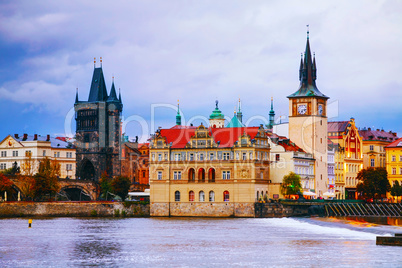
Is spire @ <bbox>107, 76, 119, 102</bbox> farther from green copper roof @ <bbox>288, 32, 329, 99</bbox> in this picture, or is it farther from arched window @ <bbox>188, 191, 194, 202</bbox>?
arched window @ <bbox>188, 191, 194, 202</bbox>

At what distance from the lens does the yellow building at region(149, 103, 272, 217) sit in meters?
108

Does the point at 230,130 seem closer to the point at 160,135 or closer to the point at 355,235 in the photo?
the point at 160,135

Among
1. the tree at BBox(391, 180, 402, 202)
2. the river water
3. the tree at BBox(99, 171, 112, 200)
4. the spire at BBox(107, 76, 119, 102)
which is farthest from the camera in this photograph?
the spire at BBox(107, 76, 119, 102)

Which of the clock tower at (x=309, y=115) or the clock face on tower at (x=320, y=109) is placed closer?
the clock tower at (x=309, y=115)

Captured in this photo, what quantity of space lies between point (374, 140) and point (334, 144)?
55.4 ft

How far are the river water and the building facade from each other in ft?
179

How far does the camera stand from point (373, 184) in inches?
5089

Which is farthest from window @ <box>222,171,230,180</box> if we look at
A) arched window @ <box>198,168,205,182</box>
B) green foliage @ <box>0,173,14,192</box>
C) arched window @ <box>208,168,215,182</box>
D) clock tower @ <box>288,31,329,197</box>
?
green foliage @ <box>0,173,14,192</box>

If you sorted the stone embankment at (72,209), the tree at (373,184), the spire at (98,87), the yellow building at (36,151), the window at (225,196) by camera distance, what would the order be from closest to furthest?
the window at (225,196) → the stone embankment at (72,209) → the tree at (373,184) → the yellow building at (36,151) → the spire at (98,87)

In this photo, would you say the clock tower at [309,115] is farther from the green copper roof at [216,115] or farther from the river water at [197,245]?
the green copper roof at [216,115]

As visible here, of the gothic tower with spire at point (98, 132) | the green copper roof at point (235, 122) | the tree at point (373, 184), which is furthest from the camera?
the green copper roof at point (235, 122)

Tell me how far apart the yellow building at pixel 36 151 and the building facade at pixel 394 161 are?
51.7 m

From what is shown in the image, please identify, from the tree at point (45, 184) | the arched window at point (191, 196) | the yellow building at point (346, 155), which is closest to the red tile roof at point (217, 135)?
the arched window at point (191, 196)

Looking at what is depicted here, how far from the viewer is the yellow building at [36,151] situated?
149 meters
